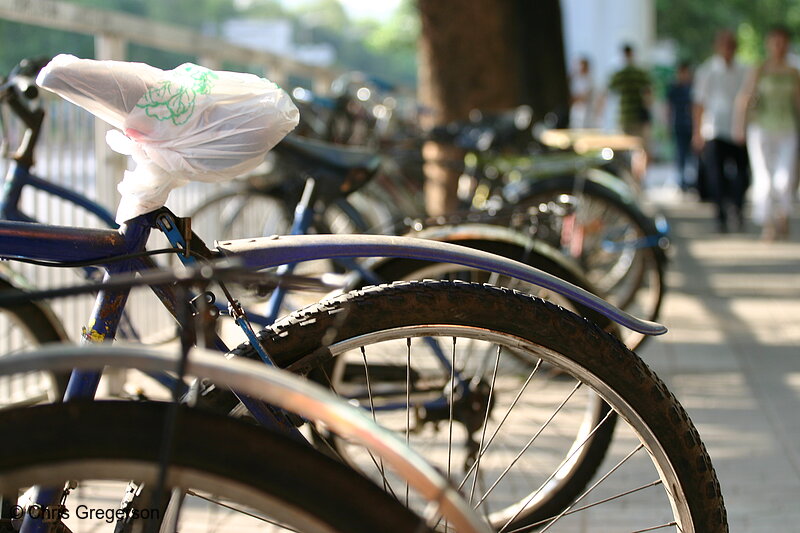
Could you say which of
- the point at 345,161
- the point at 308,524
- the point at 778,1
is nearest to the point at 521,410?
the point at 345,161

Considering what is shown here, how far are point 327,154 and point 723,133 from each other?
9.06 meters

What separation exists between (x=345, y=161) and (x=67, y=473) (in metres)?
2.26

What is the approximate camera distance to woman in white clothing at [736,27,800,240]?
10.1 m

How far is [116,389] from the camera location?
356 centimetres

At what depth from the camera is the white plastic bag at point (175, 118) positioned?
6.68 feet

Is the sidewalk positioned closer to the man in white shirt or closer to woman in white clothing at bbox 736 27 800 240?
woman in white clothing at bbox 736 27 800 240

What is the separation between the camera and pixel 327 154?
11.6 ft

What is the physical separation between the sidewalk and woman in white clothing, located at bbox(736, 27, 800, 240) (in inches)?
13.7

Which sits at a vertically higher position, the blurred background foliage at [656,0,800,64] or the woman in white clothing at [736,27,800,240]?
the blurred background foliage at [656,0,800,64]

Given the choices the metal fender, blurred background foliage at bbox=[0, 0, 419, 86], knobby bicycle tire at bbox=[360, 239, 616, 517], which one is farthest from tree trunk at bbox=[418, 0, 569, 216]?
blurred background foliage at bbox=[0, 0, 419, 86]

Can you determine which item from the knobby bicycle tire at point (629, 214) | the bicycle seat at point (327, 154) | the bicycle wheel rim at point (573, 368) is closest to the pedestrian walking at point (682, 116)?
the knobby bicycle tire at point (629, 214)

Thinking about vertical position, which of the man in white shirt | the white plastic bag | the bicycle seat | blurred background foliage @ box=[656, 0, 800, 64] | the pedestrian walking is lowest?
the white plastic bag

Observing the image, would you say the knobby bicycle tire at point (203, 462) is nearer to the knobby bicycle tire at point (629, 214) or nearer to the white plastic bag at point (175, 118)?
the white plastic bag at point (175, 118)

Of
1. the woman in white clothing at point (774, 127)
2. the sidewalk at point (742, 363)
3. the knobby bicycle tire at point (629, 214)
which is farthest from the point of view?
the woman in white clothing at point (774, 127)
